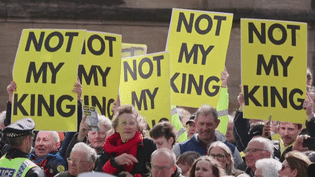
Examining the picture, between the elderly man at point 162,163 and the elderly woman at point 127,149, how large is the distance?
420 mm

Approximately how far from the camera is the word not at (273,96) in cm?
983

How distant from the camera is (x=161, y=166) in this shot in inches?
316

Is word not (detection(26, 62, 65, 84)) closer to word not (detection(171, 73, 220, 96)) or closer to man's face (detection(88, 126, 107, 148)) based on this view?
man's face (detection(88, 126, 107, 148))

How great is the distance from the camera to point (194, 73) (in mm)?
10812

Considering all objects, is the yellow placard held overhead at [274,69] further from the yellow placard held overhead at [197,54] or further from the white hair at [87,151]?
the white hair at [87,151]

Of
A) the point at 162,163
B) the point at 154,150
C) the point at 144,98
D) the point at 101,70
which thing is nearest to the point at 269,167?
the point at 162,163

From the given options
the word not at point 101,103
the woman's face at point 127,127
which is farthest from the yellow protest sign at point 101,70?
the woman's face at point 127,127

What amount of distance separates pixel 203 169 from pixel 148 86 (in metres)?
2.66

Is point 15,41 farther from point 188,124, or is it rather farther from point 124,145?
point 124,145

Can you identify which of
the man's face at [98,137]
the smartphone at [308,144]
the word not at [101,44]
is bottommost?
the smartphone at [308,144]

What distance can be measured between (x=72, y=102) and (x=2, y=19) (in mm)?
6856

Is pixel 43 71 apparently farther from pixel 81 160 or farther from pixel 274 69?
pixel 274 69

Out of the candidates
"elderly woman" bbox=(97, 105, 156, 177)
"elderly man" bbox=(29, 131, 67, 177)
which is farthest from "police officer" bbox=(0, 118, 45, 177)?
"elderly man" bbox=(29, 131, 67, 177)

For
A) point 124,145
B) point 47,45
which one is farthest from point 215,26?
point 124,145
